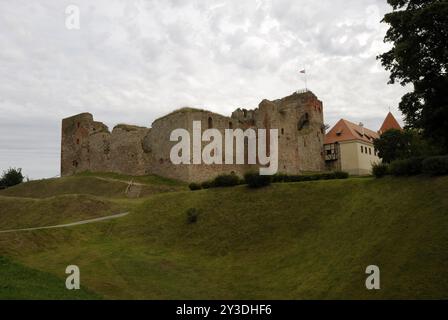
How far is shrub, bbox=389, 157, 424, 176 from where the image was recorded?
23.2 m

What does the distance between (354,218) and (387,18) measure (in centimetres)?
1155

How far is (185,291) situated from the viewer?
19.0m

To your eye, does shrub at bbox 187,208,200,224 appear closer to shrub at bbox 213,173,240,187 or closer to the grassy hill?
the grassy hill

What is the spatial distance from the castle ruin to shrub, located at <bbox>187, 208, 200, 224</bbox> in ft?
62.7

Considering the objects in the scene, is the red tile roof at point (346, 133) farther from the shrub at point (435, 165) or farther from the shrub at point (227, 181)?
the shrub at point (435, 165)

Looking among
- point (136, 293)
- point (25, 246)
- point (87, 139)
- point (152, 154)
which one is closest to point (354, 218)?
point (136, 293)

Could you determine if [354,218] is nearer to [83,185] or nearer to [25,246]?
[25,246]

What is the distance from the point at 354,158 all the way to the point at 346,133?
480cm

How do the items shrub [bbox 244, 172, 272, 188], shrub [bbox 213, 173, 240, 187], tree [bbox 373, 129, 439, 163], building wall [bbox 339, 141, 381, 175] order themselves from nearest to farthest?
1. shrub [bbox 244, 172, 272, 188]
2. shrub [bbox 213, 173, 240, 187]
3. tree [bbox 373, 129, 439, 163]
4. building wall [bbox 339, 141, 381, 175]

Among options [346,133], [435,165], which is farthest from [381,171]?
[346,133]

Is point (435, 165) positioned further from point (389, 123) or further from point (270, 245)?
point (389, 123)

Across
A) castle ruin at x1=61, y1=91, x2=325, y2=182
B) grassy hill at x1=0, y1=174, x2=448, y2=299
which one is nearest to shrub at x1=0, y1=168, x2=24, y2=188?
castle ruin at x1=61, y1=91, x2=325, y2=182
